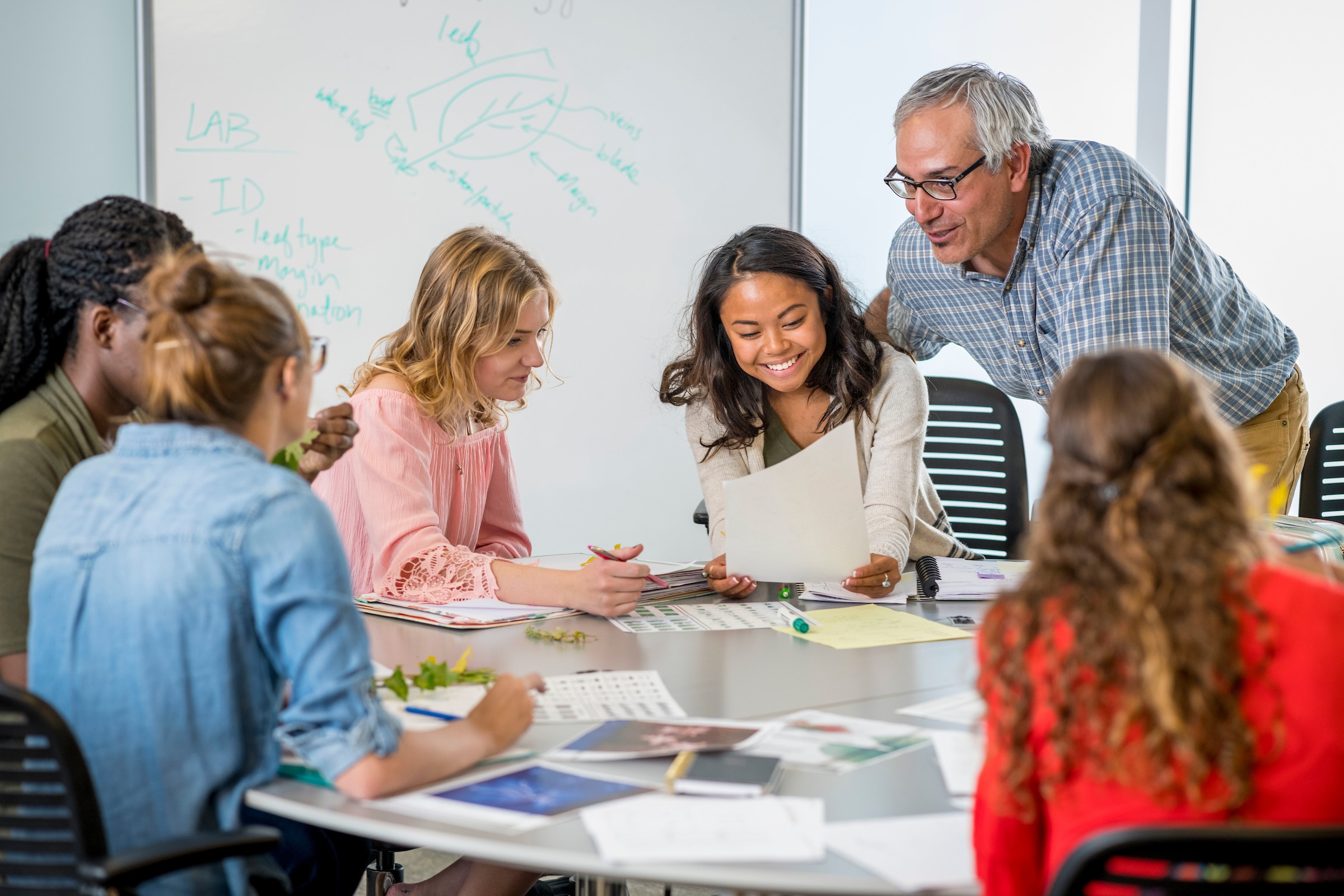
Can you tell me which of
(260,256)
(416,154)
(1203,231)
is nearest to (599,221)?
(416,154)

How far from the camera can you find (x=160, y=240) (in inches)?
60.1

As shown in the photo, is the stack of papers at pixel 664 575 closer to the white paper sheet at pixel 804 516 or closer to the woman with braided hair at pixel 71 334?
the white paper sheet at pixel 804 516

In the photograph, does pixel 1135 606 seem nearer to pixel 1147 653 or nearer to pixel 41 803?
pixel 1147 653

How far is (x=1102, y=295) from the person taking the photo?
6.95 ft

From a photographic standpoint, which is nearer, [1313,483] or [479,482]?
[479,482]

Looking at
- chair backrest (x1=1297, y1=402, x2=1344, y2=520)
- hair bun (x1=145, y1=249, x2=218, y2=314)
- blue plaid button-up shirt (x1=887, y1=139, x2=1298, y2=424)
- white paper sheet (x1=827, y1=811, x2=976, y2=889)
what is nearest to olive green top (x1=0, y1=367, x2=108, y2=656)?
hair bun (x1=145, y1=249, x2=218, y2=314)

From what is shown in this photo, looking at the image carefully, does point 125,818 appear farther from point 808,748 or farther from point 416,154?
point 416,154

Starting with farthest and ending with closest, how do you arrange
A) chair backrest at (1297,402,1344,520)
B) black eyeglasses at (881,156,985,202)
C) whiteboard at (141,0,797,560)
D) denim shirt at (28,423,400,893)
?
chair backrest at (1297,402,1344,520), whiteboard at (141,0,797,560), black eyeglasses at (881,156,985,202), denim shirt at (28,423,400,893)

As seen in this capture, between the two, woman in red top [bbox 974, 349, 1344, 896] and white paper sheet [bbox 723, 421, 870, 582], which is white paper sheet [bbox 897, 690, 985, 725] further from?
white paper sheet [bbox 723, 421, 870, 582]

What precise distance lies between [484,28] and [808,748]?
8.31 ft

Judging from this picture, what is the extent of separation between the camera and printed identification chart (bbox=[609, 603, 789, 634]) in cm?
185

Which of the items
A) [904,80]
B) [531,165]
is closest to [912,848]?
[531,165]

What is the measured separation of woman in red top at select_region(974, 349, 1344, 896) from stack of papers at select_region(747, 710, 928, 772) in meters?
0.28

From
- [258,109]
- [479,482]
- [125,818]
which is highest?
[258,109]
